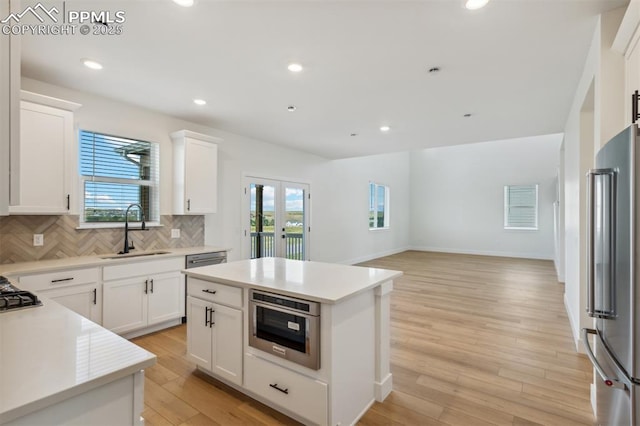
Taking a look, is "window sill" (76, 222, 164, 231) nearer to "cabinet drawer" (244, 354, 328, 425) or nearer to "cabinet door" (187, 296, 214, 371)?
"cabinet door" (187, 296, 214, 371)

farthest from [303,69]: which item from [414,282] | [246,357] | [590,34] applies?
[414,282]

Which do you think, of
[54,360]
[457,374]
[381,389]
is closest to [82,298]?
[54,360]

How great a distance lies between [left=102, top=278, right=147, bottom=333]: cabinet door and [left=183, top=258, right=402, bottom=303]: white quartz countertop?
1.19 metres

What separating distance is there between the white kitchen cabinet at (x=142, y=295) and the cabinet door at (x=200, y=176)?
33.6 inches

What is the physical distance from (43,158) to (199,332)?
218 centimetres

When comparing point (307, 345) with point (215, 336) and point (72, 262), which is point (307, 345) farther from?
point (72, 262)

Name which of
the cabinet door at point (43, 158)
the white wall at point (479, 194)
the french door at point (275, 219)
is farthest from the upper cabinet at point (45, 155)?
the white wall at point (479, 194)

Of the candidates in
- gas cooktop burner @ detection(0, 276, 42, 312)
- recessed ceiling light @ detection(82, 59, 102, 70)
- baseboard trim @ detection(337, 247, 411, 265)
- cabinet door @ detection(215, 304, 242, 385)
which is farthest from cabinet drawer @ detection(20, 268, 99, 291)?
baseboard trim @ detection(337, 247, 411, 265)

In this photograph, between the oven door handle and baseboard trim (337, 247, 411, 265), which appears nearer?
the oven door handle

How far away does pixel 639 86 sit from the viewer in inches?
63.1

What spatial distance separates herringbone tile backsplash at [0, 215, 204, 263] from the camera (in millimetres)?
2916

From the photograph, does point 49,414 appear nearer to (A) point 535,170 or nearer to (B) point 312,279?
(B) point 312,279

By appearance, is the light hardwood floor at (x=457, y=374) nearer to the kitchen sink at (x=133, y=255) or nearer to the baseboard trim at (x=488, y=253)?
the kitchen sink at (x=133, y=255)

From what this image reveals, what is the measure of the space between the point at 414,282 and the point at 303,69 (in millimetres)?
4605
